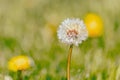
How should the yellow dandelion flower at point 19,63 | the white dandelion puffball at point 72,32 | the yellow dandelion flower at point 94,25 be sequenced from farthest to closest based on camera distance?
the yellow dandelion flower at point 94,25
the yellow dandelion flower at point 19,63
the white dandelion puffball at point 72,32

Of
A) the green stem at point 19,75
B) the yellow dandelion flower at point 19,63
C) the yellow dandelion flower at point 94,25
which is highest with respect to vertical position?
the yellow dandelion flower at point 94,25

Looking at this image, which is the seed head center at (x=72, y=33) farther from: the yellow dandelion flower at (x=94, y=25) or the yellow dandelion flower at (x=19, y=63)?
the yellow dandelion flower at (x=94, y=25)

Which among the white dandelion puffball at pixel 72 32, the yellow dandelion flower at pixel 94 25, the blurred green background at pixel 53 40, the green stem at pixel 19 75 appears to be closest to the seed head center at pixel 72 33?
the white dandelion puffball at pixel 72 32

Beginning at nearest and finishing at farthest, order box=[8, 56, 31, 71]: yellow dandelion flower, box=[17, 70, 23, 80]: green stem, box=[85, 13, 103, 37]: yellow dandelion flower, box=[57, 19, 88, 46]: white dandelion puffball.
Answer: box=[57, 19, 88, 46]: white dandelion puffball, box=[17, 70, 23, 80]: green stem, box=[8, 56, 31, 71]: yellow dandelion flower, box=[85, 13, 103, 37]: yellow dandelion flower

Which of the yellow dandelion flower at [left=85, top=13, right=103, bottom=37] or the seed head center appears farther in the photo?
the yellow dandelion flower at [left=85, top=13, right=103, bottom=37]

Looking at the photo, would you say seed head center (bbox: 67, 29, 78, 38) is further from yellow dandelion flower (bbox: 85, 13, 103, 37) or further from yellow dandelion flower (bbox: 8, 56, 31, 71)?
yellow dandelion flower (bbox: 85, 13, 103, 37)

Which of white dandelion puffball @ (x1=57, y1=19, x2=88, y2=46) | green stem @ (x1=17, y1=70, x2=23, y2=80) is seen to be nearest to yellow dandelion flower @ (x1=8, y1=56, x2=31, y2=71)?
green stem @ (x1=17, y1=70, x2=23, y2=80)

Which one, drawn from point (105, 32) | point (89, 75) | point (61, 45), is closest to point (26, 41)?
point (61, 45)
